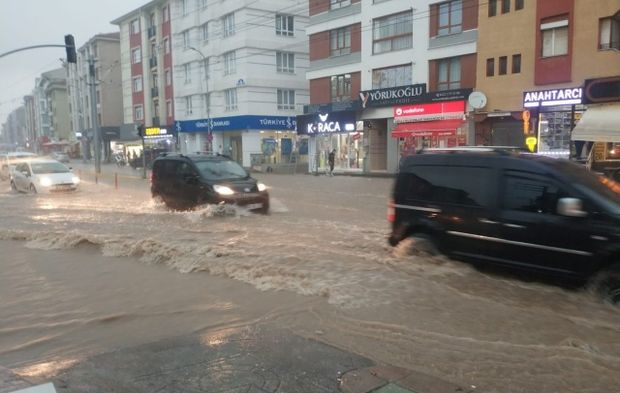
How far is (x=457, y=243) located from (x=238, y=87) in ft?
128

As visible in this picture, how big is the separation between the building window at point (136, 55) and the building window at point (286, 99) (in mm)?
21689

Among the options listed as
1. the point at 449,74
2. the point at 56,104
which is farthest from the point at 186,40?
the point at 56,104

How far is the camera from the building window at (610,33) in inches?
890

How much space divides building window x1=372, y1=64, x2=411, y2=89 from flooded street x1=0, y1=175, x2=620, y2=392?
2202 centimetres

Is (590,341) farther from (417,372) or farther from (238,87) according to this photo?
(238,87)

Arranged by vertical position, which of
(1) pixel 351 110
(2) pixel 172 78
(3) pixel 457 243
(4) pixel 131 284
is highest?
(2) pixel 172 78

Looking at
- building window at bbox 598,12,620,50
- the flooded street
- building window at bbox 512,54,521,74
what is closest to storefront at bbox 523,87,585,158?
building window at bbox 512,54,521,74

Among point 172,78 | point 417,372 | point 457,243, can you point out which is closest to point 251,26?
point 172,78

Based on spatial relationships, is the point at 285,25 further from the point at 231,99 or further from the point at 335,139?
the point at 335,139

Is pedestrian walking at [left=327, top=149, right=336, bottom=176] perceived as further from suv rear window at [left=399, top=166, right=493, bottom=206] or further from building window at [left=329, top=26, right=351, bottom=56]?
suv rear window at [left=399, top=166, right=493, bottom=206]

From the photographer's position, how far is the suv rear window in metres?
6.75

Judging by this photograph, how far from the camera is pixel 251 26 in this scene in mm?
43531

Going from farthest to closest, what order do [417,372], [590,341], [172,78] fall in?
[172,78] → [590,341] → [417,372]

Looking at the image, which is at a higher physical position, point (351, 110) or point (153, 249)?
point (351, 110)
